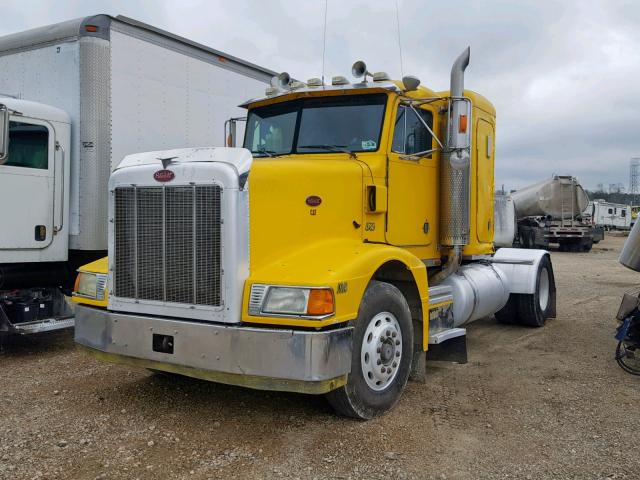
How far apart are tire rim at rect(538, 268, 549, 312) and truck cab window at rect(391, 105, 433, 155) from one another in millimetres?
3784

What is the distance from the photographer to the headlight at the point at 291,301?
3916mm

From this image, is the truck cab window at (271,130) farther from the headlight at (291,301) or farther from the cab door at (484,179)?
the cab door at (484,179)

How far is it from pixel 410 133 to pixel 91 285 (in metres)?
3.19

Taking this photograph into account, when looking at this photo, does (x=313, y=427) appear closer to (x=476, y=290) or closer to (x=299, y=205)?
(x=299, y=205)

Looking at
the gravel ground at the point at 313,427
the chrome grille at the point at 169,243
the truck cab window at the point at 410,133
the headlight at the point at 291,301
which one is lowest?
the gravel ground at the point at 313,427

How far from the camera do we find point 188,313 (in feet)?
13.9

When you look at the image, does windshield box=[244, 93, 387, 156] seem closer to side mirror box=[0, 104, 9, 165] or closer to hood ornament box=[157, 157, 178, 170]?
hood ornament box=[157, 157, 178, 170]

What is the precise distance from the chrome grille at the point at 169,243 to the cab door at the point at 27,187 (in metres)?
2.46

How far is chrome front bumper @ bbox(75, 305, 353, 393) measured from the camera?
3.89m

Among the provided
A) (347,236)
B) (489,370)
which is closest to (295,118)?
(347,236)

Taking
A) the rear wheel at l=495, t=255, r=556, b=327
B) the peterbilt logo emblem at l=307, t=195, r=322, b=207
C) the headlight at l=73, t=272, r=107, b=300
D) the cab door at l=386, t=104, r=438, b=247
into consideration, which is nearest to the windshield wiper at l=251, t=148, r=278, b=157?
the cab door at l=386, t=104, r=438, b=247

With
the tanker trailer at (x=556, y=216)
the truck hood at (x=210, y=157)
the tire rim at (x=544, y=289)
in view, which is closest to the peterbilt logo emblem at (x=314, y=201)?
the truck hood at (x=210, y=157)

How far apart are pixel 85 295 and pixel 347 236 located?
2160 mm

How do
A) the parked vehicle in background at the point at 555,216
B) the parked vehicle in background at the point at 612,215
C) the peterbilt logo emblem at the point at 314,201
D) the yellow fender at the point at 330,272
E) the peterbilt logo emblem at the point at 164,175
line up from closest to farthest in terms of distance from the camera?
1. the yellow fender at the point at 330,272
2. the peterbilt logo emblem at the point at 164,175
3. the peterbilt logo emblem at the point at 314,201
4. the parked vehicle in background at the point at 555,216
5. the parked vehicle in background at the point at 612,215
